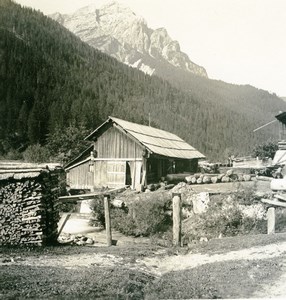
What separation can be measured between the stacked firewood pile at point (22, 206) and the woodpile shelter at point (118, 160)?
13225 millimetres

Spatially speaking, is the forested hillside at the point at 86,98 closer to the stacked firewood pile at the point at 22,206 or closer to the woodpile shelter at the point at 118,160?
the woodpile shelter at the point at 118,160

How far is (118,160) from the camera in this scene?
1016 inches

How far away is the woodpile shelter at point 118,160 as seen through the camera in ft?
82.3

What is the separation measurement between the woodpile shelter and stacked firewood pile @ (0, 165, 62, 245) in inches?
521

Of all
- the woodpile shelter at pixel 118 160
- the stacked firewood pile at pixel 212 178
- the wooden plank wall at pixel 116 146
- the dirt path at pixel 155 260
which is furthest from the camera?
the stacked firewood pile at pixel 212 178

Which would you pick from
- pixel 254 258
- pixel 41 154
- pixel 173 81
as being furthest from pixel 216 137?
pixel 254 258

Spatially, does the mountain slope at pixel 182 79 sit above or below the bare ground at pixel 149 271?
above

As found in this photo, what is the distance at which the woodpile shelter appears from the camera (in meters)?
25.1

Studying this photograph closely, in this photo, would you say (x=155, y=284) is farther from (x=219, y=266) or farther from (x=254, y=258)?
(x=254, y=258)

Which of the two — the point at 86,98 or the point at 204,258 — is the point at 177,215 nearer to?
the point at 204,258

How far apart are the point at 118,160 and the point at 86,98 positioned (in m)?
34.0

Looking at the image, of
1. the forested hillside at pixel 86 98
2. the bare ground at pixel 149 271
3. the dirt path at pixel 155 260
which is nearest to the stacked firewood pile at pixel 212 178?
the bare ground at pixel 149 271

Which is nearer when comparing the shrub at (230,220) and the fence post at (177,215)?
the fence post at (177,215)

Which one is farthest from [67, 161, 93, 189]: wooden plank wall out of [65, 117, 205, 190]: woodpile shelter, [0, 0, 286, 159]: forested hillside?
[0, 0, 286, 159]: forested hillside
